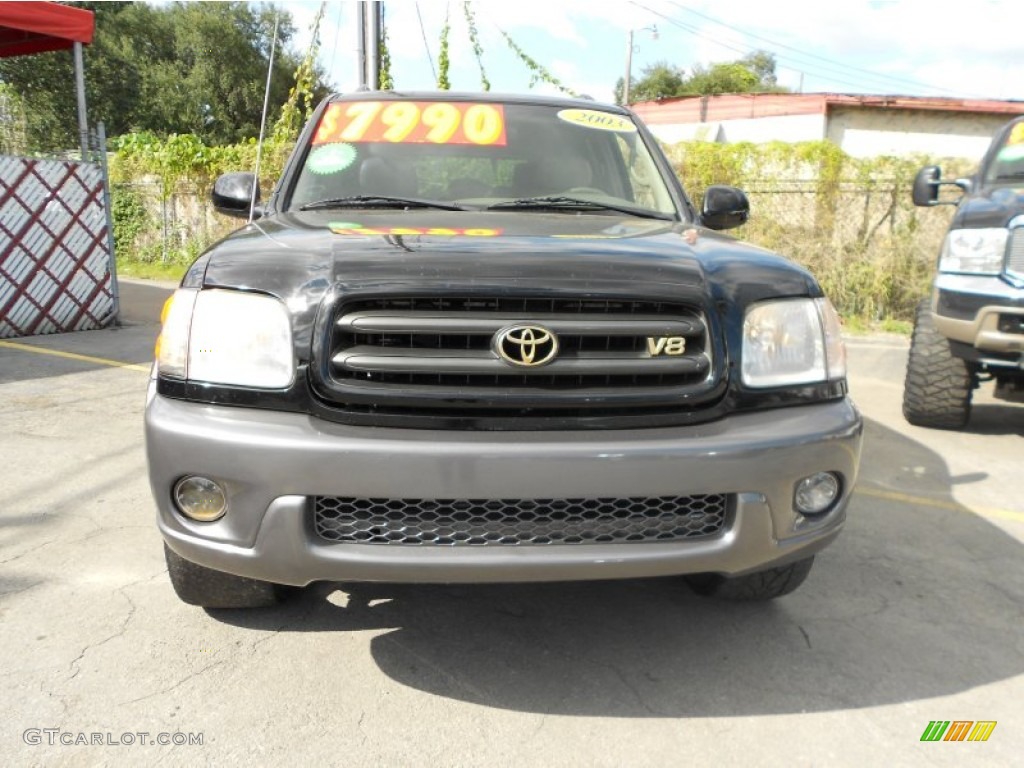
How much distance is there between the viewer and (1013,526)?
11.5ft

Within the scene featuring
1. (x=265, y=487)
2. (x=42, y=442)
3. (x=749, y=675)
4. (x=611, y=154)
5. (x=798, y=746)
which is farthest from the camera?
(x=42, y=442)

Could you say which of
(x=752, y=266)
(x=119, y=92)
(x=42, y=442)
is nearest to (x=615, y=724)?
(x=752, y=266)

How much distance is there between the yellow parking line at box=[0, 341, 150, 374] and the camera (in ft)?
21.1

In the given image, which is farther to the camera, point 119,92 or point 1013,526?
point 119,92

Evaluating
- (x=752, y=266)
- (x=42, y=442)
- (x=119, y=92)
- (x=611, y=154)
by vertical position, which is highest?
(x=119, y=92)

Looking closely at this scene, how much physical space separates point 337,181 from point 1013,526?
3.21 m

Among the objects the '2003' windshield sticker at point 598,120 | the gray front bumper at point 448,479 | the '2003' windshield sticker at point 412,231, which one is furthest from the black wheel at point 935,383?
the '2003' windshield sticker at point 412,231

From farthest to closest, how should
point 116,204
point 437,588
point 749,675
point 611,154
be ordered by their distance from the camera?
point 116,204, point 611,154, point 437,588, point 749,675

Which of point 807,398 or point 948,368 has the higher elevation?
Result: point 807,398

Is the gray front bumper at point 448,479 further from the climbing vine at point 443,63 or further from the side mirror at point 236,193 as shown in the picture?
the climbing vine at point 443,63

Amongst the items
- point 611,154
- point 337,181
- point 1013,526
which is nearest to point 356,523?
point 337,181

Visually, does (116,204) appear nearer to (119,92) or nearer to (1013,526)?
(1013,526)

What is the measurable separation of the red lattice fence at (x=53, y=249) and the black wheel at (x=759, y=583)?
7499 mm

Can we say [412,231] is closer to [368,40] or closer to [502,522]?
[502,522]
